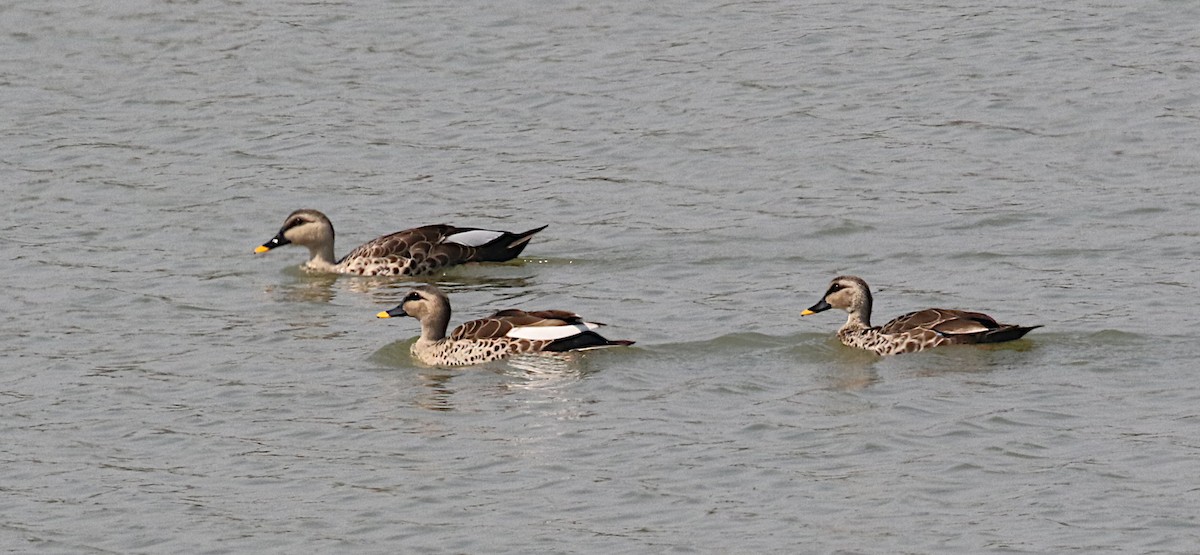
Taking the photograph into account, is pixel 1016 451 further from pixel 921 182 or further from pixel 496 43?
pixel 496 43

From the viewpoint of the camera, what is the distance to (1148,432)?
16.3 meters

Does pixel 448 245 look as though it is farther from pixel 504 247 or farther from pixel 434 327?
pixel 434 327

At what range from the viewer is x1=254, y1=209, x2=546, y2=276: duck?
23906 millimetres

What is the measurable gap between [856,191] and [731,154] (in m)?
2.19

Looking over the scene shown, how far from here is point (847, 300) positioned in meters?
20.4

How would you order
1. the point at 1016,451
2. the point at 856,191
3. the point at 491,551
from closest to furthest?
the point at 491,551
the point at 1016,451
the point at 856,191

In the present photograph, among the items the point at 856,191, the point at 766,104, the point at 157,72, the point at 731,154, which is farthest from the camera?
the point at 157,72

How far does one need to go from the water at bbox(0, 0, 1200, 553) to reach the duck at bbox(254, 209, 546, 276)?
292 millimetres

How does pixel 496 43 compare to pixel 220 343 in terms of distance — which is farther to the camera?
pixel 496 43

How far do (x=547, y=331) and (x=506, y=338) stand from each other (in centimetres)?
38

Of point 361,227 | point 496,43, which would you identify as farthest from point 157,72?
point 361,227

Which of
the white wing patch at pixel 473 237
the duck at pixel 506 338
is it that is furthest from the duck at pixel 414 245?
the duck at pixel 506 338

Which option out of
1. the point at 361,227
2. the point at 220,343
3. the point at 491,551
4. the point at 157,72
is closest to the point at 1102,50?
the point at 361,227

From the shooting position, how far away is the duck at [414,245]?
78.4ft
